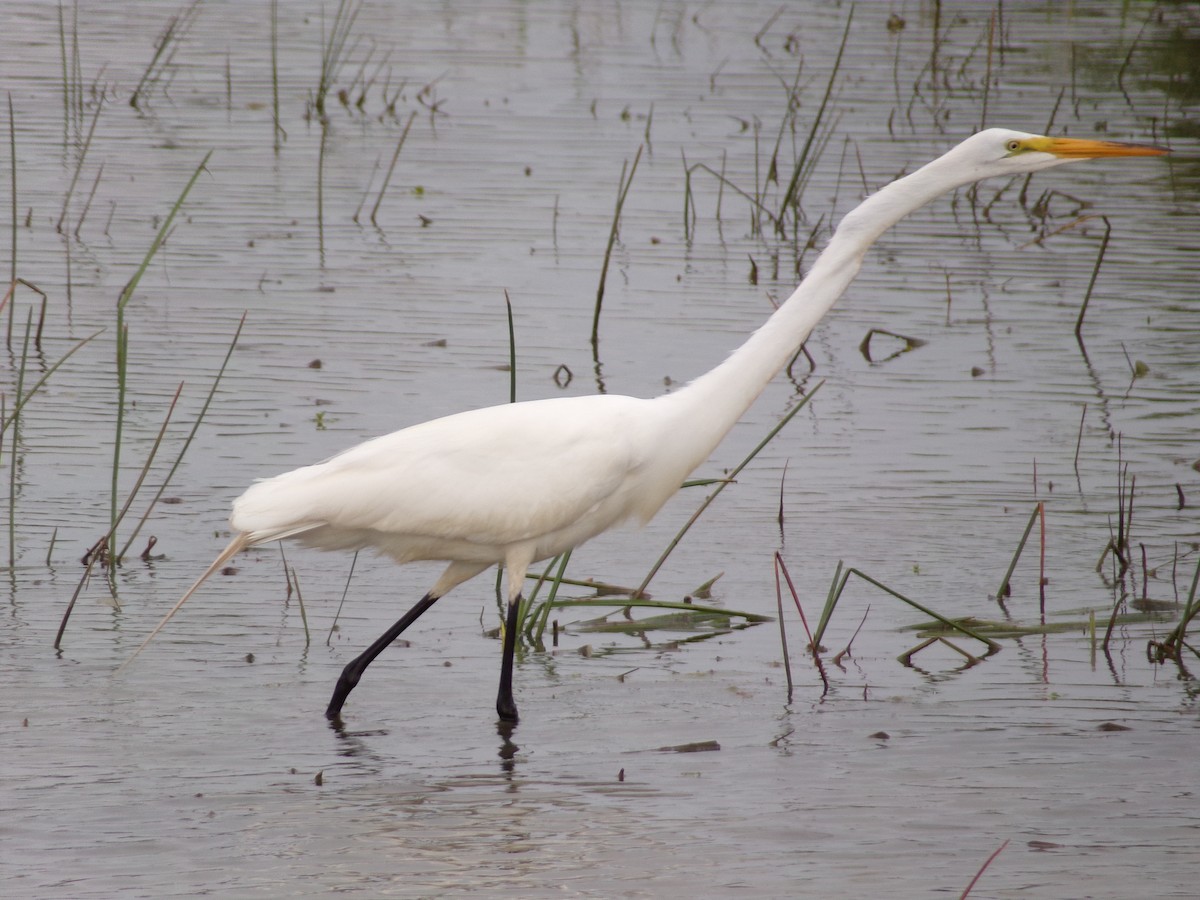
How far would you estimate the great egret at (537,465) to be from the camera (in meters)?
5.80

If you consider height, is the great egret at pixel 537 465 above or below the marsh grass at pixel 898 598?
above

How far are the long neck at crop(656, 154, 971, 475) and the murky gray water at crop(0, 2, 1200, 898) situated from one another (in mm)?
967

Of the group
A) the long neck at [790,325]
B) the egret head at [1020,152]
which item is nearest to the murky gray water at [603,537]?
the long neck at [790,325]

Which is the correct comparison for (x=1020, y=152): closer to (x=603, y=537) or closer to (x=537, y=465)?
(x=537, y=465)

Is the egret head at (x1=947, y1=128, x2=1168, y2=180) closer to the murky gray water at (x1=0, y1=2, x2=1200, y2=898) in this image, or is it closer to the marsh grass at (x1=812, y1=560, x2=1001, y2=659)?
the marsh grass at (x1=812, y1=560, x2=1001, y2=659)

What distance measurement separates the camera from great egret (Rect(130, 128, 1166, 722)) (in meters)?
5.80

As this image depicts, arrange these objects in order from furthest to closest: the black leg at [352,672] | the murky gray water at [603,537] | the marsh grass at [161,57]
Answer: the marsh grass at [161,57] < the black leg at [352,672] < the murky gray water at [603,537]

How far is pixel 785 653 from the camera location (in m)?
6.01

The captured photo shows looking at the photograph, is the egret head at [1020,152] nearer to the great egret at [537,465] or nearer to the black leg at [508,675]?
the great egret at [537,465]

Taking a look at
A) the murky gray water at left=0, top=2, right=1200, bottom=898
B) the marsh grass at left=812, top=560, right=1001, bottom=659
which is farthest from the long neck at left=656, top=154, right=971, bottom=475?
the murky gray water at left=0, top=2, right=1200, bottom=898

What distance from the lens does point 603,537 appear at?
313 inches

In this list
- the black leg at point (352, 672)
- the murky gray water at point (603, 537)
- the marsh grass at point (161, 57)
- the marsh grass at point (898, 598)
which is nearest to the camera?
the murky gray water at point (603, 537)

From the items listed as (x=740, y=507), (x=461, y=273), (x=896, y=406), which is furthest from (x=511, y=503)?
(x=461, y=273)

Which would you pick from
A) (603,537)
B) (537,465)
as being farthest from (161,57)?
(537,465)
